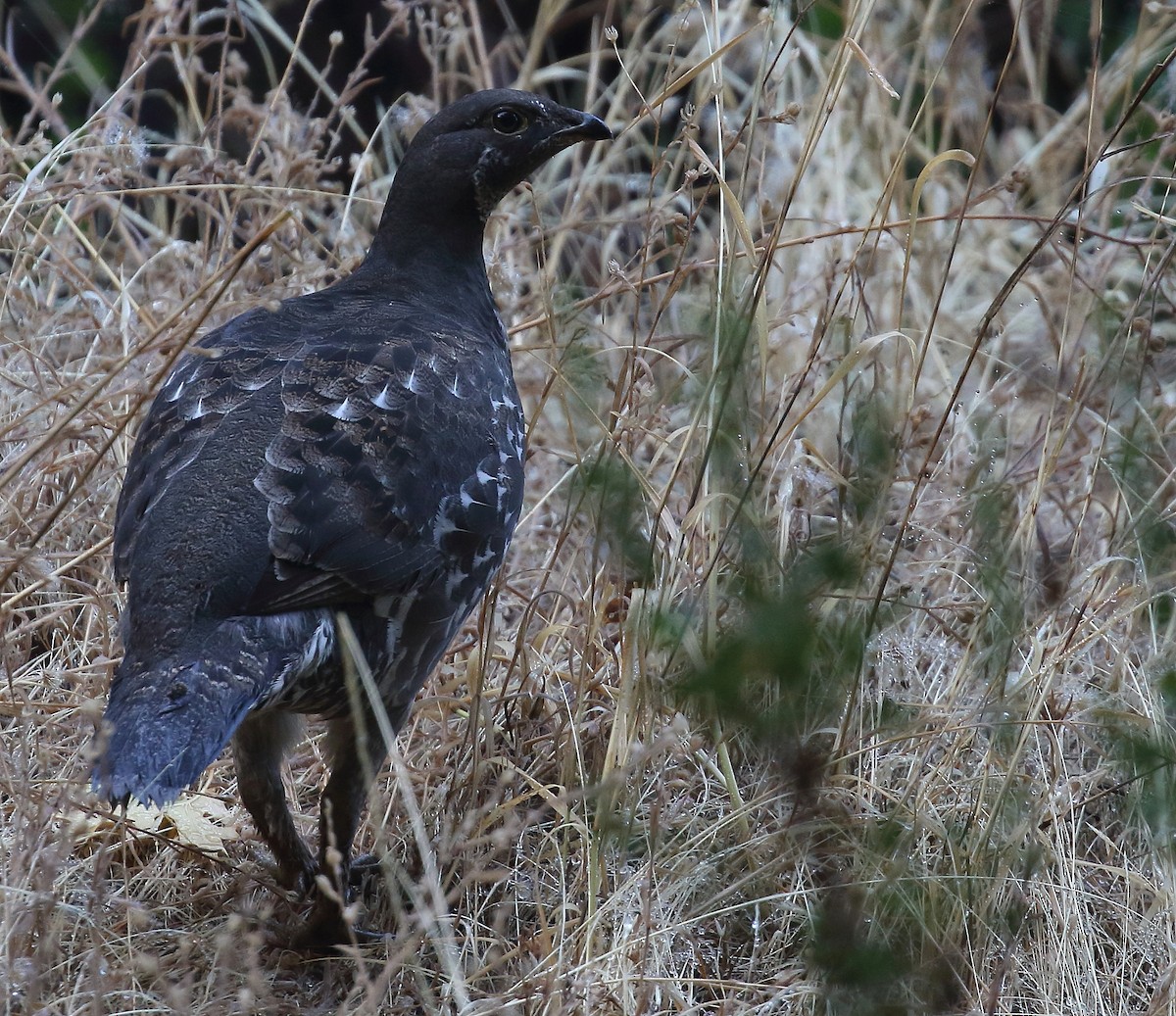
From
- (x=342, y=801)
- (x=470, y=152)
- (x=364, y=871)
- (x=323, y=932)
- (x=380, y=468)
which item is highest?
(x=470, y=152)

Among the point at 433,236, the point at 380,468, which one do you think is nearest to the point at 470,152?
the point at 433,236

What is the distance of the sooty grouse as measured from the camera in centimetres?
278

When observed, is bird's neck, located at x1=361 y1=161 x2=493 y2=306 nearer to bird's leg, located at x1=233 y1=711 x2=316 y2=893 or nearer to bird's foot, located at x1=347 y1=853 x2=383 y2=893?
bird's leg, located at x1=233 y1=711 x2=316 y2=893

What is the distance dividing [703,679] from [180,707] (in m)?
1.27

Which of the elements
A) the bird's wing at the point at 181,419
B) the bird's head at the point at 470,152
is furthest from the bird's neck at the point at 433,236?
the bird's wing at the point at 181,419

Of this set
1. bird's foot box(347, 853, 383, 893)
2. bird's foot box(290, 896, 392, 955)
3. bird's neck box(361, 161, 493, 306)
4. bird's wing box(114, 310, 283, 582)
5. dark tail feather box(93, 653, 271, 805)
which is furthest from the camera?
bird's neck box(361, 161, 493, 306)

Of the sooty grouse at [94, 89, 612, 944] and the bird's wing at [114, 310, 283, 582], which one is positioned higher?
the bird's wing at [114, 310, 283, 582]

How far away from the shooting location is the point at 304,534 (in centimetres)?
296

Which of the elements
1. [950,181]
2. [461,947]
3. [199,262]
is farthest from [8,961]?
[950,181]

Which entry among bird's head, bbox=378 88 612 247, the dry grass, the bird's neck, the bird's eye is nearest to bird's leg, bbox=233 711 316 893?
the dry grass

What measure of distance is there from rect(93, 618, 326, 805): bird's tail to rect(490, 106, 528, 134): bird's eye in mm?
1717

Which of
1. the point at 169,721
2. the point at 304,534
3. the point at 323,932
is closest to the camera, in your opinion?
the point at 169,721

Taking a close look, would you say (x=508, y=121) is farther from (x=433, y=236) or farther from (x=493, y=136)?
(x=433, y=236)

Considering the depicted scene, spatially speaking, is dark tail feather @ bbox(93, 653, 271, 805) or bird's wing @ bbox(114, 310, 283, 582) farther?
bird's wing @ bbox(114, 310, 283, 582)
